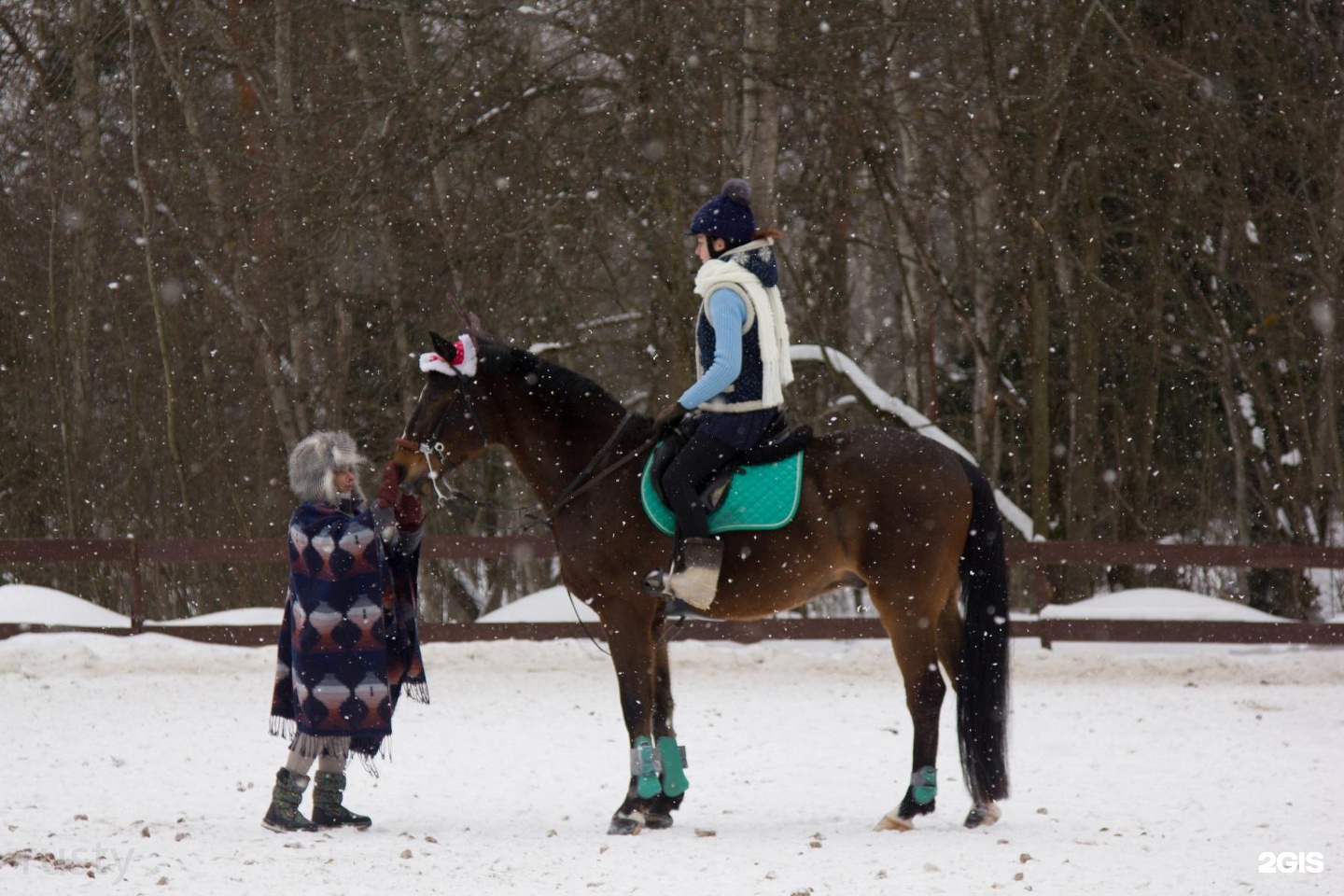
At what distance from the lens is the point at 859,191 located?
1430 cm

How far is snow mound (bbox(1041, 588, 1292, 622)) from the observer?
1277cm

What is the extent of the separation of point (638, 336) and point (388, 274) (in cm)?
292

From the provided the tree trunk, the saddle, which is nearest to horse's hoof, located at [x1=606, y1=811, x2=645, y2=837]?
the saddle

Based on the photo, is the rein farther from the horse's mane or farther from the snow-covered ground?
the snow-covered ground

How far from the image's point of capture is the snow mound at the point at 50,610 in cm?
1287

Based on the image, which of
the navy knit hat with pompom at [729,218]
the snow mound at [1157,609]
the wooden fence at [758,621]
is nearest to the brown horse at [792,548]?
the navy knit hat with pompom at [729,218]

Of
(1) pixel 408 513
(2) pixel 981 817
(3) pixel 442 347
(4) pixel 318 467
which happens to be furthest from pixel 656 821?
(3) pixel 442 347

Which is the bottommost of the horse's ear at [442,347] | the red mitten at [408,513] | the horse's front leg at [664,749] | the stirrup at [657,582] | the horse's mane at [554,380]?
the horse's front leg at [664,749]

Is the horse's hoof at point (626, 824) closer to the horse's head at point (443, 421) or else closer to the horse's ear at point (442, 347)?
the horse's head at point (443, 421)

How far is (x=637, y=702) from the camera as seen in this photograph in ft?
20.8

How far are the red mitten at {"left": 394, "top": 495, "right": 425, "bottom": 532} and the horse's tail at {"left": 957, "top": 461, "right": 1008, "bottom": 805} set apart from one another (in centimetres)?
245

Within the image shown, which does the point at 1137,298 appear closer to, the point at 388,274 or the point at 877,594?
the point at 388,274

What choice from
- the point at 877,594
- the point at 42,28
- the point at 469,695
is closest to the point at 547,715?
the point at 469,695

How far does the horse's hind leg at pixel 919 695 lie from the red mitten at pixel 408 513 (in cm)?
211
